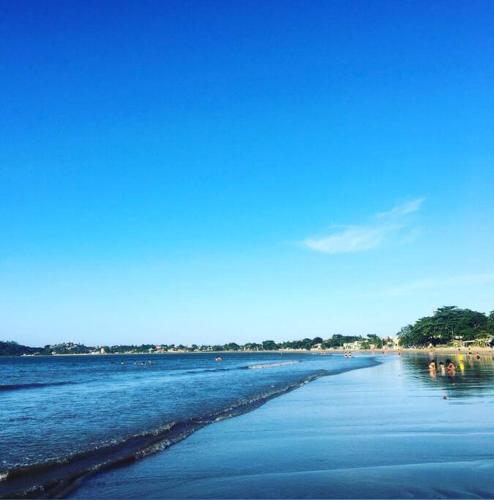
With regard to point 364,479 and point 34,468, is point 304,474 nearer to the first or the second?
point 364,479

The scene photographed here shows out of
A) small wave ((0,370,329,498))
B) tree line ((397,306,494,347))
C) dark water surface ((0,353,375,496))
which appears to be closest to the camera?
small wave ((0,370,329,498))

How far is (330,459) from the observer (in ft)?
38.7

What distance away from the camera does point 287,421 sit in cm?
1853

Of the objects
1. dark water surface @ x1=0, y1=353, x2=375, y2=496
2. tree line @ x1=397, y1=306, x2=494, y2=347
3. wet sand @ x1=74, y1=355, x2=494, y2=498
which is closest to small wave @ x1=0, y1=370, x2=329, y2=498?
dark water surface @ x1=0, y1=353, x2=375, y2=496

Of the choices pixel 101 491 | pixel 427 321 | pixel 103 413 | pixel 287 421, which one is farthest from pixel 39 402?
pixel 427 321

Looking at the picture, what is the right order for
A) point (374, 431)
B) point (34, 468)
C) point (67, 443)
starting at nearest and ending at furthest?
point (34, 468)
point (374, 431)
point (67, 443)

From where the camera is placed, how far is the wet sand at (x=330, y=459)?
30.8 ft

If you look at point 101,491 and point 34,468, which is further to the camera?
point 34,468

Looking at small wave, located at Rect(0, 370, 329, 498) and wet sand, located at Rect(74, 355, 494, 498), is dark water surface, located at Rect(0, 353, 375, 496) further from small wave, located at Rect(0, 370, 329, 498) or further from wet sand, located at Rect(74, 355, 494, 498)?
wet sand, located at Rect(74, 355, 494, 498)

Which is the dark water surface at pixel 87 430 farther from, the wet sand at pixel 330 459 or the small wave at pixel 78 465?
the wet sand at pixel 330 459

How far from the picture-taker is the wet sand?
30.8 ft

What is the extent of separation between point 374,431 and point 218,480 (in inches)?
269

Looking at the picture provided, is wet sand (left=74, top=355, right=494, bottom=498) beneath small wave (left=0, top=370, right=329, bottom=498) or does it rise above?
above

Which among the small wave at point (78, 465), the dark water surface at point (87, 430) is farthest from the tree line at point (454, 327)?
the small wave at point (78, 465)
